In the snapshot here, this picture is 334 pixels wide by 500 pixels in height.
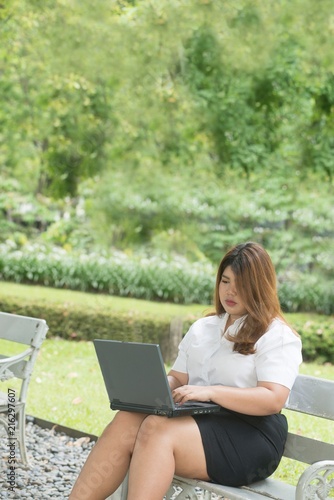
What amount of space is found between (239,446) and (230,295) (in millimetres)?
499

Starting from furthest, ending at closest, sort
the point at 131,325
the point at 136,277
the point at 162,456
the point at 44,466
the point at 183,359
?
1. the point at 136,277
2. the point at 131,325
3. the point at 44,466
4. the point at 183,359
5. the point at 162,456

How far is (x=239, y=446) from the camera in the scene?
103 inches

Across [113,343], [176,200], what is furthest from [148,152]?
[113,343]

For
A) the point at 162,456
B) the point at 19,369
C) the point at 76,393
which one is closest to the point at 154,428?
the point at 162,456

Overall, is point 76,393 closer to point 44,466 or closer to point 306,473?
point 44,466

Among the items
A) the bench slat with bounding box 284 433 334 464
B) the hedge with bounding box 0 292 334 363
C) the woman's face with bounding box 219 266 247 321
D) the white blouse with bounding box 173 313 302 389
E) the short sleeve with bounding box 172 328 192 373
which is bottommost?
the hedge with bounding box 0 292 334 363

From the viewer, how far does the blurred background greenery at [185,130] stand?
823cm

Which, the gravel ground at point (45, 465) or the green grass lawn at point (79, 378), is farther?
the green grass lawn at point (79, 378)

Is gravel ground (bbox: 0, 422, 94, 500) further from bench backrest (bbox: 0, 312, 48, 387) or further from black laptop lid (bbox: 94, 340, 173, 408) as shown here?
black laptop lid (bbox: 94, 340, 173, 408)

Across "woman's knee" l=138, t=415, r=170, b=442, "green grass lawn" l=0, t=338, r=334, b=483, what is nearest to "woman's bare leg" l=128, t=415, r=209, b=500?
"woman's knee" l=138, t=415, r=170, b=442

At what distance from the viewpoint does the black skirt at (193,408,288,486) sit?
2600mm

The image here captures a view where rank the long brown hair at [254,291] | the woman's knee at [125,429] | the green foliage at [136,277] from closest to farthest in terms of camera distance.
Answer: the woman's knee at [125,429]
the long brown hair at [254,291]
the green foliage at [136,277]

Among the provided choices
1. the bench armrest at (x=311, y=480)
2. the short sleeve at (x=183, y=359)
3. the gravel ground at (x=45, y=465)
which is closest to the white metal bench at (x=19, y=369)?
the gravel ground at (x=45, y=465)

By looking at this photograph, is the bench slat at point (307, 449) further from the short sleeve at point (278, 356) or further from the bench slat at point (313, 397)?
the short sleeve at point (278, 356)
